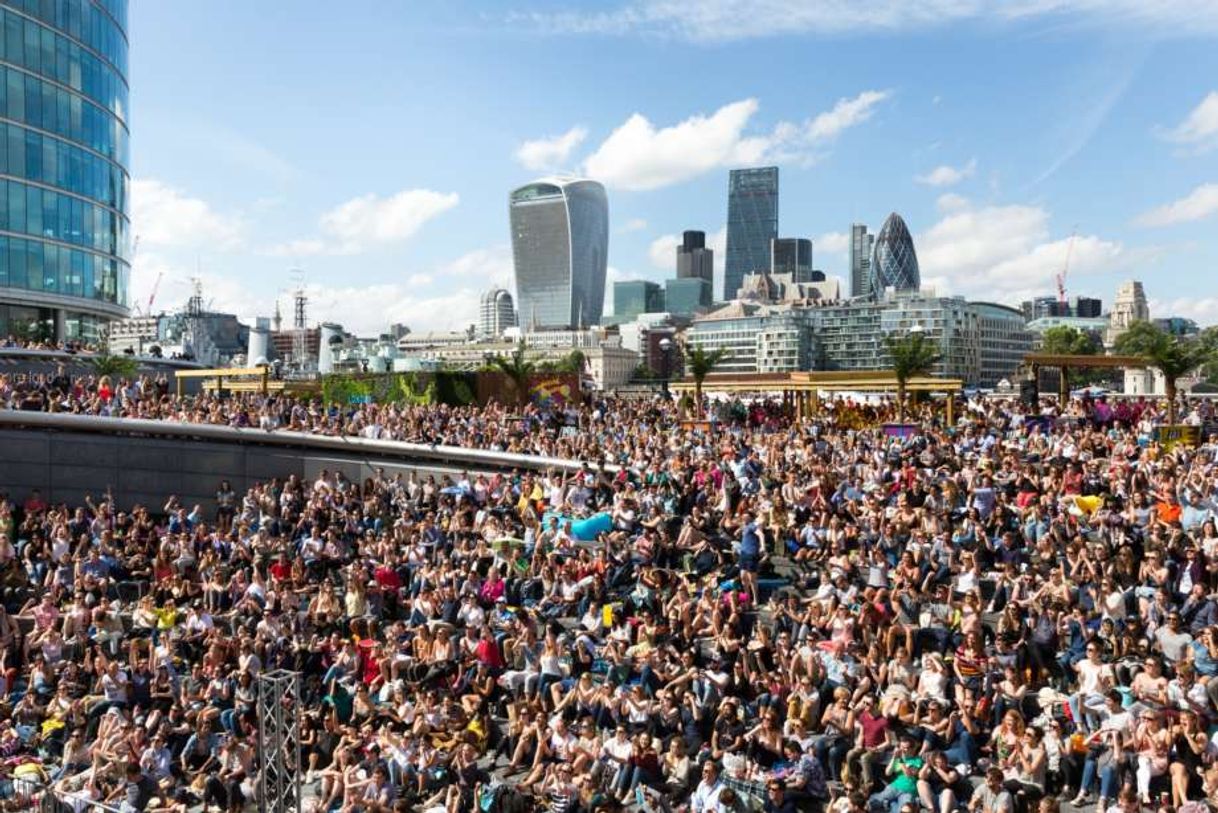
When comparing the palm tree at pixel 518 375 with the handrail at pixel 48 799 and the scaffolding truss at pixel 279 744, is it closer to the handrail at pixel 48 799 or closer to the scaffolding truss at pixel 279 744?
the handrail at pixel 48 799

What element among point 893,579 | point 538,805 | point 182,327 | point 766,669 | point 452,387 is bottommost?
point 538,805

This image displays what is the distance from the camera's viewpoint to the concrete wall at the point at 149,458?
82.7 ft

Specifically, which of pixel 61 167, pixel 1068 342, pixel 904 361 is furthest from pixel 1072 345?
pixel 61 167

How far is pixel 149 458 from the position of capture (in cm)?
2552

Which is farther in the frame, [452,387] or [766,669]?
[452,387]

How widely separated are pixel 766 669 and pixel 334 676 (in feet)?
18.6

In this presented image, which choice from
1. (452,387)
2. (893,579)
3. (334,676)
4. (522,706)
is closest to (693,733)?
(522,706)

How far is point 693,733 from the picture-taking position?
10797mm

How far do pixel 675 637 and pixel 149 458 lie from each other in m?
18.0

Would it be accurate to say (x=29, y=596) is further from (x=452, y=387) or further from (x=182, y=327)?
(x=182, y=327)

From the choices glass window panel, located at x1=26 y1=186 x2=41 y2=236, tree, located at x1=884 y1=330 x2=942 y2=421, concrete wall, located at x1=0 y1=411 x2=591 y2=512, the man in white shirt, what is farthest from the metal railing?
glass window panel, located at x1=26 y1=186 x2=41 y2=236

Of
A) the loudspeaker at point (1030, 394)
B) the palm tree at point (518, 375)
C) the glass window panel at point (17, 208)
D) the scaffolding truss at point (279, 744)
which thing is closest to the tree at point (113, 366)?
the glass window panel at point (17, 208)

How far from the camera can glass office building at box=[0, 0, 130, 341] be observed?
162 feet

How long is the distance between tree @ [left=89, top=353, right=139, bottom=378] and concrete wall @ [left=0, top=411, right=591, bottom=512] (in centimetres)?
1939
